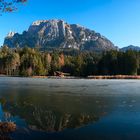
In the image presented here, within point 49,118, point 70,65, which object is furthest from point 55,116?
point 70,65

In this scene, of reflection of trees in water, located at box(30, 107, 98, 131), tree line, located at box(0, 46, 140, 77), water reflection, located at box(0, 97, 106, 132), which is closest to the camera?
reflection of trees in water, located at box(30, 107, 98, 131)

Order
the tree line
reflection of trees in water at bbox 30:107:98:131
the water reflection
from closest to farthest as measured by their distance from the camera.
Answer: reflection of trees in water at bbox 30:107:98:131
the water reflection
the tree line

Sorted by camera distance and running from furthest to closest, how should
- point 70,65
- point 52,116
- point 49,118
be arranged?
point 70,65 → point 52,116 → point 49,118

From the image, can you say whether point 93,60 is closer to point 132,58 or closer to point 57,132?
point 132,58

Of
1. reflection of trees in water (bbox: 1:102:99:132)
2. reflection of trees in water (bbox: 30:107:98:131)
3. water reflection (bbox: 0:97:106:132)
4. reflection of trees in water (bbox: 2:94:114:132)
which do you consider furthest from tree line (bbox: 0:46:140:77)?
reflection of trees in water (bbox: 30:107:98:131)

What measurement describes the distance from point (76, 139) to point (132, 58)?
5066 inches

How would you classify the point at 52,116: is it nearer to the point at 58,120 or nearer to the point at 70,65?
the point at 58,120

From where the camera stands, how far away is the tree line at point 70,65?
5458 inches

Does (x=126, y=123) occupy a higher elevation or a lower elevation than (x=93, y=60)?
lower

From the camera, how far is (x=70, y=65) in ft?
510

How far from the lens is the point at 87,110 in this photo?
2222 centimetres

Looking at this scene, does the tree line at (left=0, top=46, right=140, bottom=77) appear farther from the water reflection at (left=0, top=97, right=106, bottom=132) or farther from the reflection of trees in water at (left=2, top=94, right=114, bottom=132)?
the water reflection at (left=0, top=97, right=106, bottom=132)

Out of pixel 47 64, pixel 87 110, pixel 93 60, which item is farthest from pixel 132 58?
pixel 87 110

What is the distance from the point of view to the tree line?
139m
